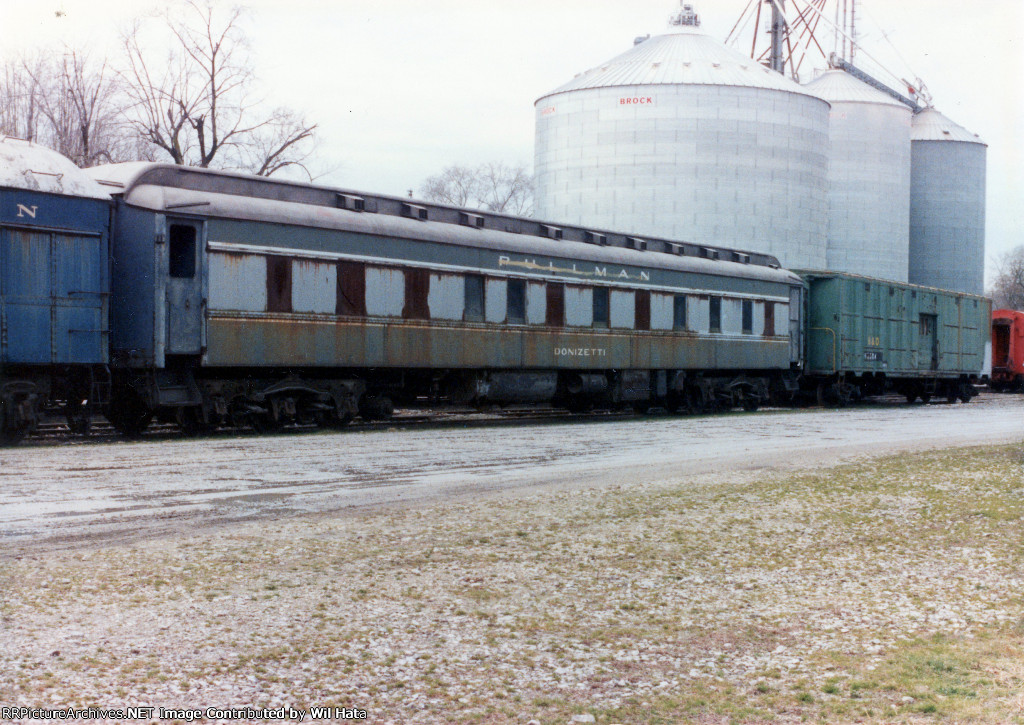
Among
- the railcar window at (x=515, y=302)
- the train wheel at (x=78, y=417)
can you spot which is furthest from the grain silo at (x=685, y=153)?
the train wheel at (x=78, y=417)

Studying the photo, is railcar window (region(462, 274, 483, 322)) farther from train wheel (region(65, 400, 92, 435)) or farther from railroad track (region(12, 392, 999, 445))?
train wheel (region(65, 400, 92, 435))

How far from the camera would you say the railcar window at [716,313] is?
27.4m

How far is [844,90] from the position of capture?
66.3m

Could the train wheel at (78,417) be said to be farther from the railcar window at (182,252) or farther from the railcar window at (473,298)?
the railcar window at (473,298)

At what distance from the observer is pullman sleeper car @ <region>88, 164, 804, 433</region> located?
16781mm

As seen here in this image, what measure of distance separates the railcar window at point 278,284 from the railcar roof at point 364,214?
0.73 metres

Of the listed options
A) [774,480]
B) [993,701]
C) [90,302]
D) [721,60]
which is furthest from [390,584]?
[721,60]

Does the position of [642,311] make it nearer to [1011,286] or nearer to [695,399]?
[695,399]

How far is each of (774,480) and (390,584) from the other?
269 inches

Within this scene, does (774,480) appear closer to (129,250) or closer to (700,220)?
(129,250)

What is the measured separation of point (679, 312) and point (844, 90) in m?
46.0

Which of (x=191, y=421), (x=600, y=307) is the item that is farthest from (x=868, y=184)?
(x=191, y=421)

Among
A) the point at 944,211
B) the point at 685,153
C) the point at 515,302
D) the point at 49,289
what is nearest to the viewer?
the point at 49,289

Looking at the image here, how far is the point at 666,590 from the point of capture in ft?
23.1
